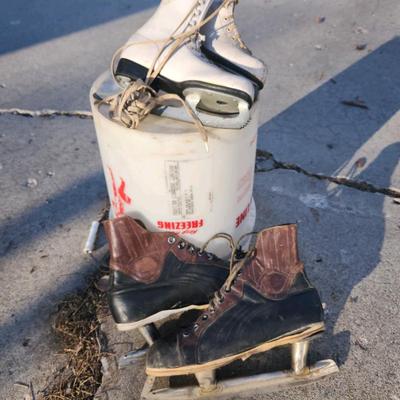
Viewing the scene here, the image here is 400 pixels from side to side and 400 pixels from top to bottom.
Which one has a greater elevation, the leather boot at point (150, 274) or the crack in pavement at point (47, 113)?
the leather boot at point (150, 274)

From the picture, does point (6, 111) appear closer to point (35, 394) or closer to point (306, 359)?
point (35, 394)

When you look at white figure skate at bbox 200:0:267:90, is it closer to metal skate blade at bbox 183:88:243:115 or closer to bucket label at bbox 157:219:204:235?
metal skate blade at bbox 183:88:243:115

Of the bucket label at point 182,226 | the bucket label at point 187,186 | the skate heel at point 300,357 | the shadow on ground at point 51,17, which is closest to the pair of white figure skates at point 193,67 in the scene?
the bucket label at point 187,186

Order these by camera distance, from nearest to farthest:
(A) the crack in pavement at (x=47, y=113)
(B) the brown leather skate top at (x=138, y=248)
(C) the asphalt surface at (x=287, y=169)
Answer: (B) the brown leather skate top at (x=138, y=248) → (C) the asphalt surface at (x=287, y=169) → (A) the crack in pavement at (x=47, y=113)

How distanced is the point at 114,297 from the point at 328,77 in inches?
87.0

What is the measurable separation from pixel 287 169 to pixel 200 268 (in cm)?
97

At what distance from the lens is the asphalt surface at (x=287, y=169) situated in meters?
1.53

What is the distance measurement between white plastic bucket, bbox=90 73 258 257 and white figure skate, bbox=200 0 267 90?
12cm

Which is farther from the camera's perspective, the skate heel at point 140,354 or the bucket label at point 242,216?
the bucket label at point 242,216

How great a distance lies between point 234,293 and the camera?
137 cm

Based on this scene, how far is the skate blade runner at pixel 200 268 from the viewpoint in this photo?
1.29 m

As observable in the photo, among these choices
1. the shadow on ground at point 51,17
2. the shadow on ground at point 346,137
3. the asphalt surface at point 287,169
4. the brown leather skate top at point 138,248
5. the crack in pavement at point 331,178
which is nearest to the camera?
the brown leather skate top at point 138,248

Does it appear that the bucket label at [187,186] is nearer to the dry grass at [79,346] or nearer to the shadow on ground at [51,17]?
the dry grass at [79,346]

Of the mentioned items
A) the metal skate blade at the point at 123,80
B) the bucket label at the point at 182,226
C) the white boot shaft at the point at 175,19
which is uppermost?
the white boot shaft at the point at 175,19
